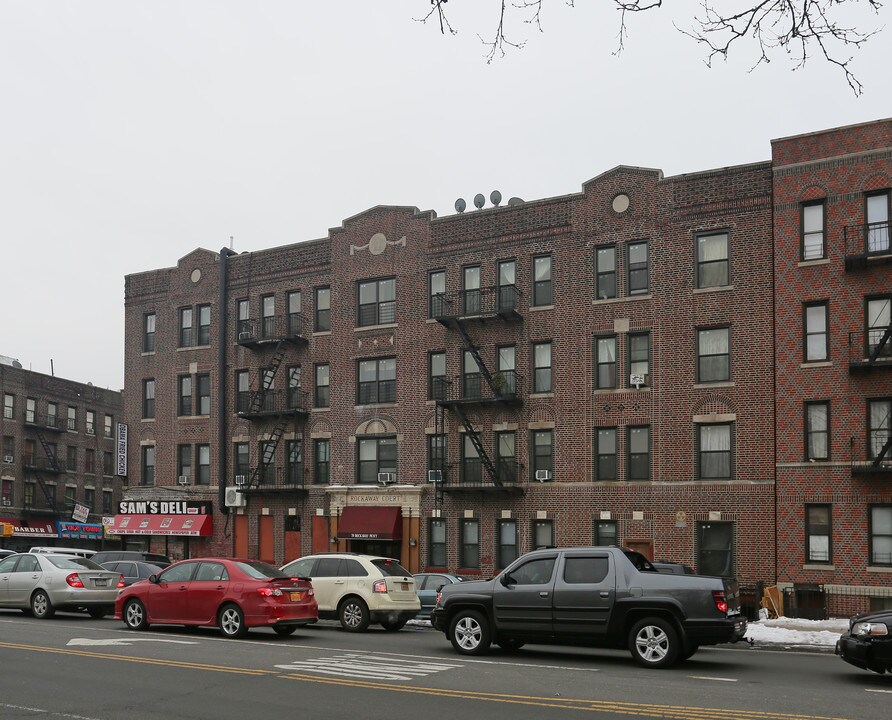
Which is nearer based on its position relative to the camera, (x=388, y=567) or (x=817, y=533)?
(x=388, y=567)

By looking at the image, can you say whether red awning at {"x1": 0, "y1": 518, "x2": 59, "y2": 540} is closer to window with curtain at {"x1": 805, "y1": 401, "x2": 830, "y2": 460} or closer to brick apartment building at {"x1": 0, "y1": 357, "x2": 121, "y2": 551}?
brick apartment building at {"x1": 0, "y1": 357, "x2": 121, "y2": 551}

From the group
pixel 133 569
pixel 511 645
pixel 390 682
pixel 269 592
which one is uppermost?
pixel 269 592

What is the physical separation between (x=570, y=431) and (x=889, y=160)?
42.5 ft

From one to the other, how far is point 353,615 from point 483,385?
16.4m

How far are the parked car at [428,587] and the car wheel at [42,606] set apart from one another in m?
8.45

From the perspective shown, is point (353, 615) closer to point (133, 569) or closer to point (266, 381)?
point (133, 569)

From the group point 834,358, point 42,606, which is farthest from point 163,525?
point 834,358

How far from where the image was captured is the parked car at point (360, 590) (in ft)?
74.6

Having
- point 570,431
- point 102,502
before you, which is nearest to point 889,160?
point 570,431

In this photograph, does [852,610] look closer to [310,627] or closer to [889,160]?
[889,160]

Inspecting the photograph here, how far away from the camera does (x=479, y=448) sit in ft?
123

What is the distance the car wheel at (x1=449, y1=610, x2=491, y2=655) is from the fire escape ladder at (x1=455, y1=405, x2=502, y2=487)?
18.9m

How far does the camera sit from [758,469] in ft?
108

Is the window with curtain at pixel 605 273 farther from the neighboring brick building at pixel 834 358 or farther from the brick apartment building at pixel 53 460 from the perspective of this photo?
the brick apartment building at pixel 53 460
